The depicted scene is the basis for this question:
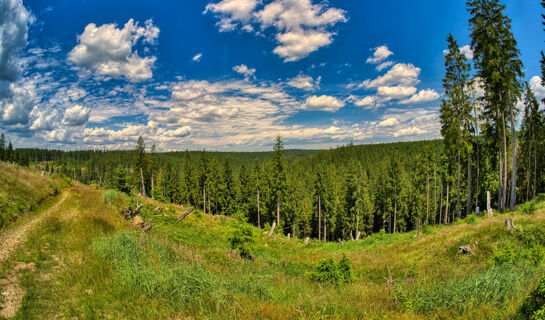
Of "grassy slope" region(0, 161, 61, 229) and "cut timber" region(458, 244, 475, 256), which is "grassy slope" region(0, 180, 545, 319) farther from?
"cut timber" region(458, 244, 475, 256)

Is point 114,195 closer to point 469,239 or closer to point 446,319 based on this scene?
point 446,319

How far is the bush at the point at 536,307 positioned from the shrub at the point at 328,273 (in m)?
6.19

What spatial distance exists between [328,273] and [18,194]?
58.5 feet

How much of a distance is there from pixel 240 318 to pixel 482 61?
26657mm

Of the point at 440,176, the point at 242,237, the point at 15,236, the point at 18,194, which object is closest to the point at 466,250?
the point at 242,237

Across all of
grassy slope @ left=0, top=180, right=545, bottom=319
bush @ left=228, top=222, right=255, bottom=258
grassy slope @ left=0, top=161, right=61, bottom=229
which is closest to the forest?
bush @ left=228, top=222, right=255, bottom=258

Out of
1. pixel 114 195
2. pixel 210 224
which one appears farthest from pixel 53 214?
pixel 210 224

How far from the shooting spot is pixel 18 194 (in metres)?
13.1

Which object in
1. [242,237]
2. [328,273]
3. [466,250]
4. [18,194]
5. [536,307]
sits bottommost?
[328,273]

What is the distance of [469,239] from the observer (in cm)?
1176

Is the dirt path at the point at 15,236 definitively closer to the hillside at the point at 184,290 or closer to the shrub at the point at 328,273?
the hillside at the point at 184,290

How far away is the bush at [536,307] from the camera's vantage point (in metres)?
3.17

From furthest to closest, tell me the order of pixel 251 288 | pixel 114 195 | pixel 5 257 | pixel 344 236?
pixel 344 236
pixel 114 195
pixel 5 257
pixel 251 288

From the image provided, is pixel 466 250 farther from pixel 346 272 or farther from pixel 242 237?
pixel 242 237
